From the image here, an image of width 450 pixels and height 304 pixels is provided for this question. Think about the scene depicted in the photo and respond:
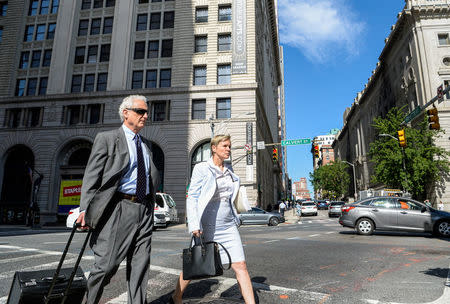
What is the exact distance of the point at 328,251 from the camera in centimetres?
775

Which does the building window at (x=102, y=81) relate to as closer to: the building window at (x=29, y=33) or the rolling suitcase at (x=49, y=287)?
the building window at (x=29, y=33)

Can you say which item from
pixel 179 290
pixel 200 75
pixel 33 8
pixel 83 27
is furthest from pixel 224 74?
pixel 179 290

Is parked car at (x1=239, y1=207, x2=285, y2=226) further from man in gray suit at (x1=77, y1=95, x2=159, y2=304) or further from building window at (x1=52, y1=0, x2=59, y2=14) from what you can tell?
building window at (x1=52, y1=0, x2=59, y2=14)

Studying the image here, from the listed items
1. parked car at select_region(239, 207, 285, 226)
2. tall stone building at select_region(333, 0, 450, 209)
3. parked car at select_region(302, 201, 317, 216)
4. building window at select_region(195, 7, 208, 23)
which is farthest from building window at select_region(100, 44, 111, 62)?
tall stone building at select_region(333, 0, 450, 209)

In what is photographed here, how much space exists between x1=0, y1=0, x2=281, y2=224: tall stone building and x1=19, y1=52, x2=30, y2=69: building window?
165 mm

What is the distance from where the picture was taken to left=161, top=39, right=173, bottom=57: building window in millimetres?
30369

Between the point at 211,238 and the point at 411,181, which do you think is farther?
the point at 411,181

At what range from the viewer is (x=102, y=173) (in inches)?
108

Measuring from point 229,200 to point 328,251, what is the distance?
5355 mm

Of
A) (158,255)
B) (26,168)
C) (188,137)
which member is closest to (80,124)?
(26,168)

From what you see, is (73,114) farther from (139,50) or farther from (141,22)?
(141,22)

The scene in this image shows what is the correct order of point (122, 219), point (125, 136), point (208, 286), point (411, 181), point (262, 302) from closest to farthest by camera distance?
1. point (122, 219)
2. point (125, 136)
3. point (262, 302)
4. point (208, 286)
5. point (411, 181)

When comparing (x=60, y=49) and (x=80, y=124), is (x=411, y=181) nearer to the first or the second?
(x=80, y=124)

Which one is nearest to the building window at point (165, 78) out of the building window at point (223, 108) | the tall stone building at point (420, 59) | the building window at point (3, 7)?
the building window at point (223, 108)
